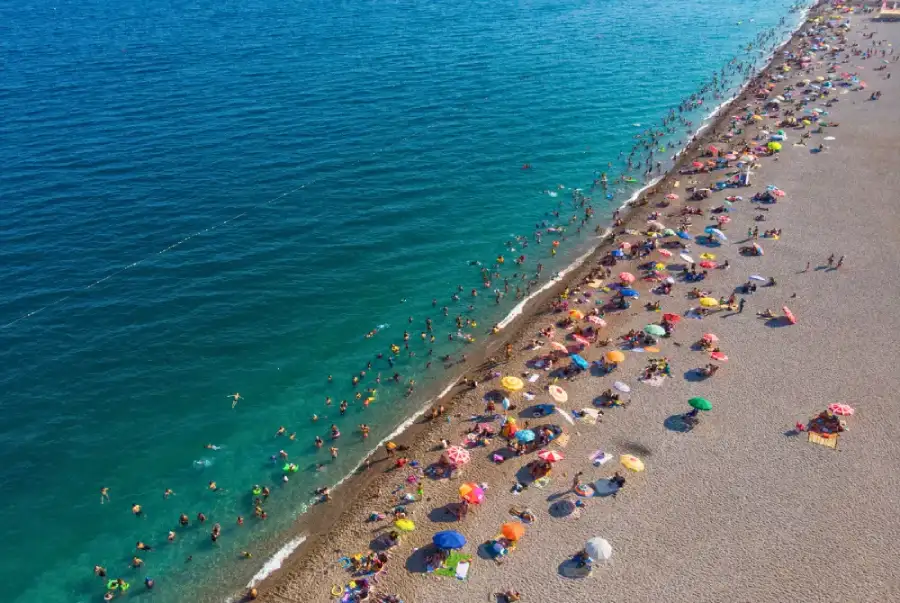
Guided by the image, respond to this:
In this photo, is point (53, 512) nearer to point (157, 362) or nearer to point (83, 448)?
point (83, 448)

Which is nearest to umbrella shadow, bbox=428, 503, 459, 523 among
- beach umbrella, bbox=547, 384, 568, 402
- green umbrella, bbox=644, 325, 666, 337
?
beach umbrella, bbox=547, 384, 568, 402

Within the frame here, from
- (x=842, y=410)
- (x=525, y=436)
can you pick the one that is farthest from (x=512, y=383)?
(x=842, y=410)

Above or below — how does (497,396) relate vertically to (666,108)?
below

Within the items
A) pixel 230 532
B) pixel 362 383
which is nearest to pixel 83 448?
pixel 230 532

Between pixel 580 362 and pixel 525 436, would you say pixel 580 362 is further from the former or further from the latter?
pixel 525 436

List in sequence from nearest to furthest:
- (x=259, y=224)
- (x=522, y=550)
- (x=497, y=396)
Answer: (x=522, y=550) → (x=497, y=396) → (x=259, y=224)

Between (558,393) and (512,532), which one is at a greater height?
(558,393)
